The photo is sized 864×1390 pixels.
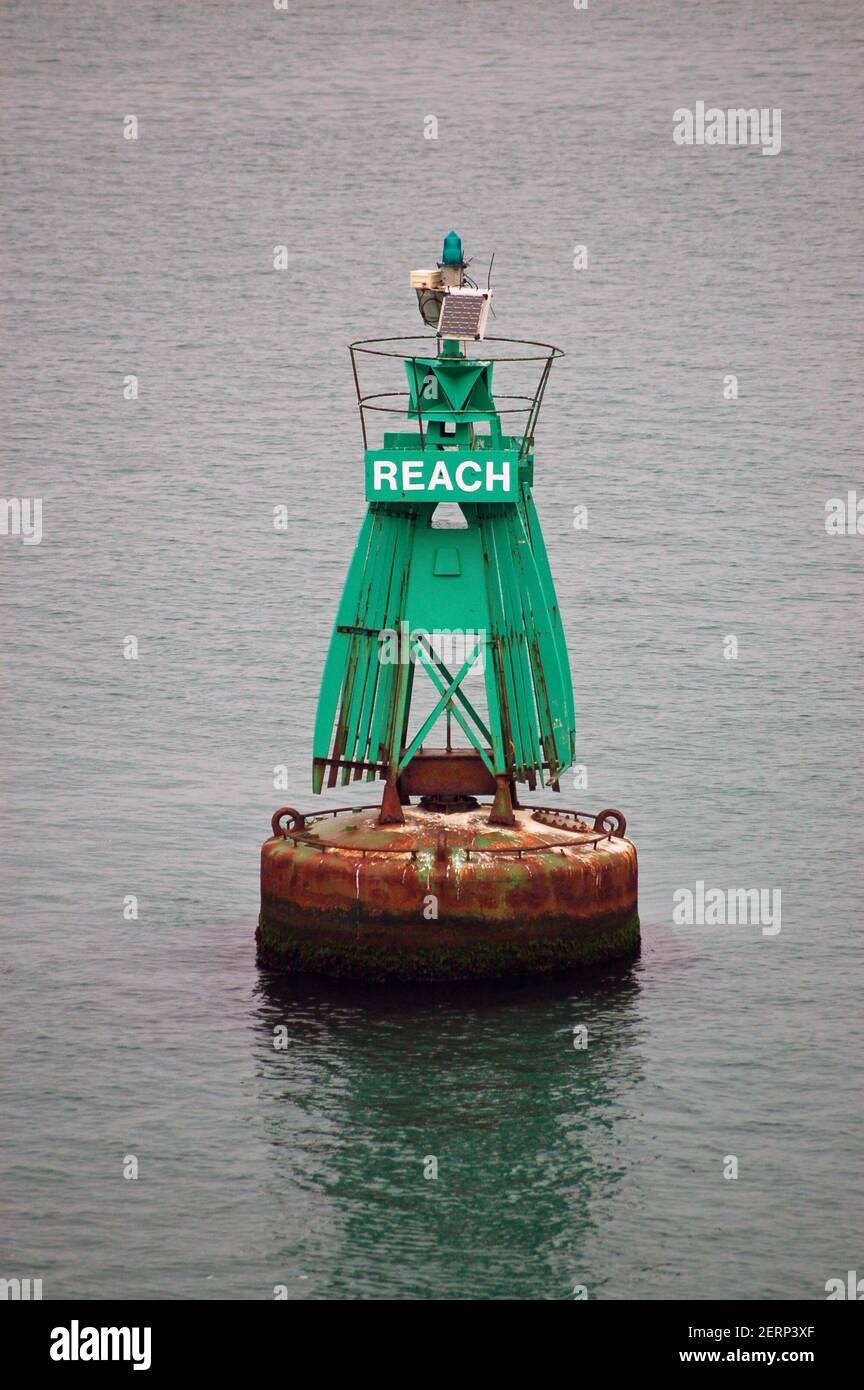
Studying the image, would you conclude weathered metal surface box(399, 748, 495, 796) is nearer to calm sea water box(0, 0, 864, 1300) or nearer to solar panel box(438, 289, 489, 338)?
calm sea water box(0, 0, 864, 1300)

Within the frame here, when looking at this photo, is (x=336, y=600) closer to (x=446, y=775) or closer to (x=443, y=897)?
(x=446, y=775)

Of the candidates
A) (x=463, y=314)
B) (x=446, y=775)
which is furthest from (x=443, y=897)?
(x=463, y=314)

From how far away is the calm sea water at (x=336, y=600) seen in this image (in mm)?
46438

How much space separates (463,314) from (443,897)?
10.6 m

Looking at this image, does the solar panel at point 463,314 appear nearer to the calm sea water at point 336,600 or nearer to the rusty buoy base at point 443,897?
the rusty buoy base at point 443,897

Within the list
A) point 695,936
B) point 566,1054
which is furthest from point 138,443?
point 566,1054

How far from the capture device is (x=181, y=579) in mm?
113875

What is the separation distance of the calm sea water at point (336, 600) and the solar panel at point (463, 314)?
12.0 meters

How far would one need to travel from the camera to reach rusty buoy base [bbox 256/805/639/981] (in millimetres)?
53656

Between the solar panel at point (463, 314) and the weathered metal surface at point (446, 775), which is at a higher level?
the solar panel at point (463, 314)

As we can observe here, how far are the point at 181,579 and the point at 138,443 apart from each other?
57.2ft

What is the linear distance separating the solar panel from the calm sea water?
12.0 meters

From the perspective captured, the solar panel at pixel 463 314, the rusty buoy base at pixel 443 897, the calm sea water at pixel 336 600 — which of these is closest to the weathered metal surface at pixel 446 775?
the rusty buoy base at pixel 443 897

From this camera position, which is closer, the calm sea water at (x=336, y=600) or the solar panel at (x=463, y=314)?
the calm sea water at (x=336, y=600)
